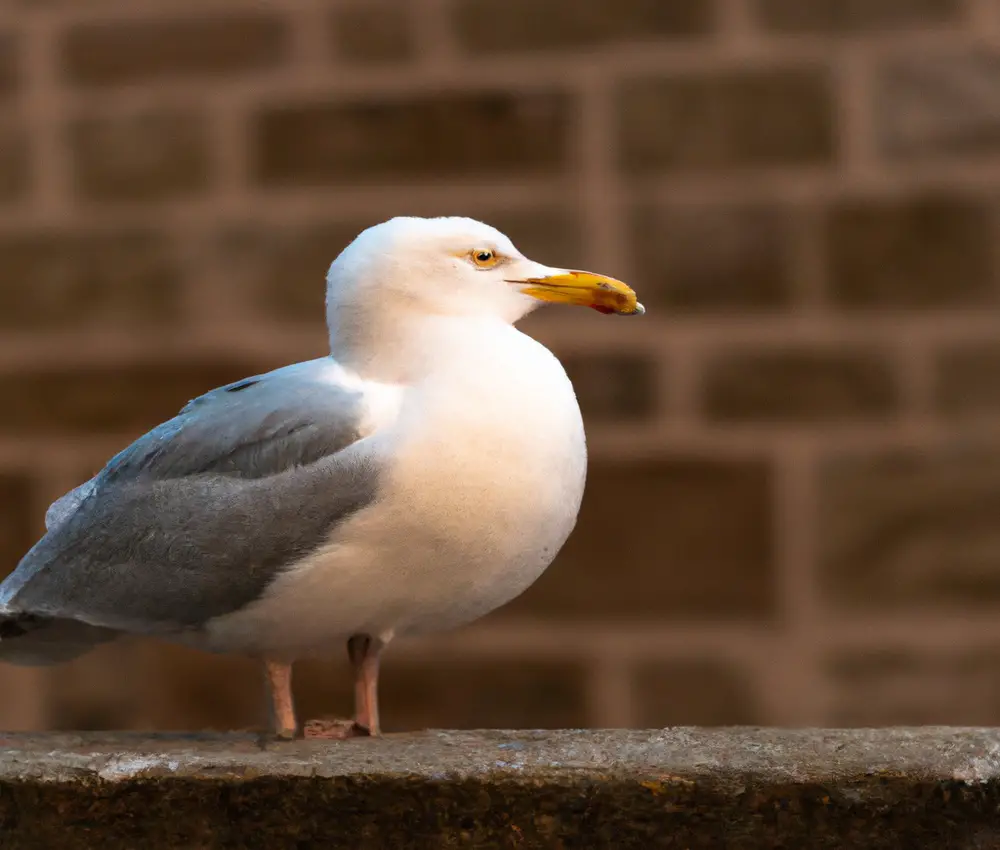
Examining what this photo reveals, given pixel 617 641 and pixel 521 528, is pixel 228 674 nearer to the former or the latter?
pixel 617 641

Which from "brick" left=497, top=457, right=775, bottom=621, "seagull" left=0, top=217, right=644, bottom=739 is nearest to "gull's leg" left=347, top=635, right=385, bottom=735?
"seagull" left=0, top=217, right=644, bottom=739

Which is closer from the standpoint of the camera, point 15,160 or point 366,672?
point 366,672

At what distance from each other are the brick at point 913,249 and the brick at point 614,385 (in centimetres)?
24

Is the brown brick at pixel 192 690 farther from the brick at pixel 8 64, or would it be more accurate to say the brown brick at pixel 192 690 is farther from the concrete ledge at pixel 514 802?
the concrete ledge at pixel 514 802

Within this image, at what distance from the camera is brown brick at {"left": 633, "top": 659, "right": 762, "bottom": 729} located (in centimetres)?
167

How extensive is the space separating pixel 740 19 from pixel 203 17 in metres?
0.62

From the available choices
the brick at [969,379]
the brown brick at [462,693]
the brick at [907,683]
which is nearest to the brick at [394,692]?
the brown brick at [462,693]

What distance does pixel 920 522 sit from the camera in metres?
1.67

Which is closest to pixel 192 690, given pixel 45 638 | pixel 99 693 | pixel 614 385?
pixel 99 693

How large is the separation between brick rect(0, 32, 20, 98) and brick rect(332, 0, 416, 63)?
0.39 metres

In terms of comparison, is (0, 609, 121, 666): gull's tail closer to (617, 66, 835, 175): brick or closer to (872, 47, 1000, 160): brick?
(617, 66, 835, 175): brick

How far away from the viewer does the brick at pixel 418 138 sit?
172 cm

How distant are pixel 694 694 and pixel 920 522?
319 mm

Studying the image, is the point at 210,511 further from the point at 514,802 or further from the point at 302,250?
the point at 302,250
